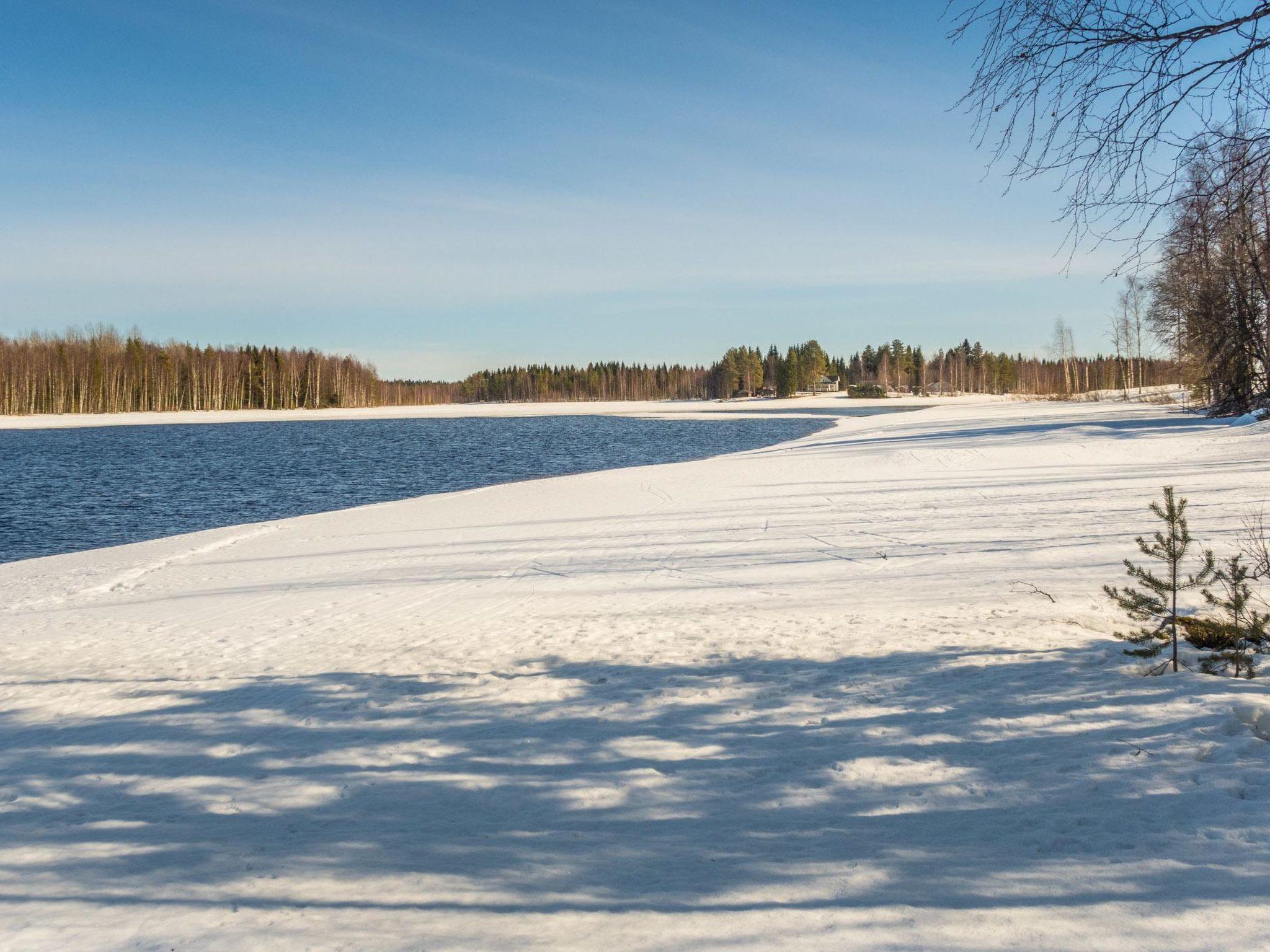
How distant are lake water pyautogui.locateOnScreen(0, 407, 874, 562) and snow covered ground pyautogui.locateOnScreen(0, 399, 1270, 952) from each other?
1215cm

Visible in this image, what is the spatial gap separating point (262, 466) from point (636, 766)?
120 ft

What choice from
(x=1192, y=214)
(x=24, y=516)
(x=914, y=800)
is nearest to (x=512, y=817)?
(x=914, y=800)

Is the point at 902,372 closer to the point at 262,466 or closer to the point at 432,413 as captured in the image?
the point at 432,413

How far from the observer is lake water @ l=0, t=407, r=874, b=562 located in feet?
71.5

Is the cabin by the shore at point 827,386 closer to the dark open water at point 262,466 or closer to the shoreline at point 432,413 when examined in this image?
the shoreline at point 432,413

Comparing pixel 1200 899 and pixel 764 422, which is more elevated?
pixel 764 422

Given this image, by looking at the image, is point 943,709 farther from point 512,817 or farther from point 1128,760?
point 512,817

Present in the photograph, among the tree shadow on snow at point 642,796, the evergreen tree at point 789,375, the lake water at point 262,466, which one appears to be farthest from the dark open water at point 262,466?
the evergreen tree at point 789,375

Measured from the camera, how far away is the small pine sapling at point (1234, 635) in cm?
558

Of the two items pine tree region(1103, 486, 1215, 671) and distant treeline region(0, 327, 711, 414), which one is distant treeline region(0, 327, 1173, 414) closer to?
distant treeline region(0, 327, 711, 414)

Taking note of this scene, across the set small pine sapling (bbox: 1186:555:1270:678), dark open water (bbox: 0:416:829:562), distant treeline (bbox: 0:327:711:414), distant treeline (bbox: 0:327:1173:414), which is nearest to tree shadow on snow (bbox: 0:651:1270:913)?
small pine sapling (bbox: 1186:555:1270:678)

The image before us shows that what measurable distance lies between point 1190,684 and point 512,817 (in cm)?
464

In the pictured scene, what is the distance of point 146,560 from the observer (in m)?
13.8

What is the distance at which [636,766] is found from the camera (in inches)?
194
